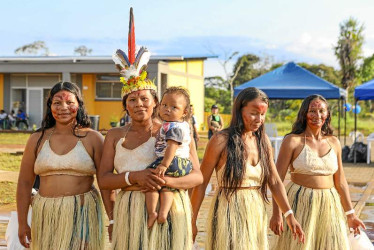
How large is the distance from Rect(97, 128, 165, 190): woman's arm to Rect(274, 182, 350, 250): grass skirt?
1701 mm

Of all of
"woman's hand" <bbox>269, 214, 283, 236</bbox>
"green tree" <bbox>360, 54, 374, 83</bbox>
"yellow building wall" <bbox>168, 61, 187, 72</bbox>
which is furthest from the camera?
"green tree" <bbox>360, 54, 374, 83</bbox>

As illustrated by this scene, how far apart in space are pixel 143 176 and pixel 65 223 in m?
0.73

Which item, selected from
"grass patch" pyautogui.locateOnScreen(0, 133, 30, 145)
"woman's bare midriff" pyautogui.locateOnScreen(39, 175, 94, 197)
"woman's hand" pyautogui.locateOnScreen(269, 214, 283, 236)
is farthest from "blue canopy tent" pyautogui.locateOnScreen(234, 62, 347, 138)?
"woman's bare midriff" pyautogui.locateOnScreen(39, 175, 94, 197)

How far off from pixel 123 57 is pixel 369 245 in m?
2.68

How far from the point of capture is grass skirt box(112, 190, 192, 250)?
3.66 meters

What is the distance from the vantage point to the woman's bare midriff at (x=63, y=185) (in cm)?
396

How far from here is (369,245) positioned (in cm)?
515

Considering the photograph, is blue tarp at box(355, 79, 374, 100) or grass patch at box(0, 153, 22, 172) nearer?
grass patch at box(0, 153, 22, 172)

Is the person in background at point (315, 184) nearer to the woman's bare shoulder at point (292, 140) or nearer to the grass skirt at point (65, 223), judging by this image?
the woman's bare shoulder at point (292, 140)

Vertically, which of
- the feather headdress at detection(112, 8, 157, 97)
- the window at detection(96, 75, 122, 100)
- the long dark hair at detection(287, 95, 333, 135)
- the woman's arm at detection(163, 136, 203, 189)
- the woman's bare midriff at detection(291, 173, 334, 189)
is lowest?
the woman's bare midriff at detection(291, 173, 334, 189)

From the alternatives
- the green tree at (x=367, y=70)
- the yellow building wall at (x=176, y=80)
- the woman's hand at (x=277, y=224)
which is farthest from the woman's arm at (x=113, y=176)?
the green tree at (x=367, y=70)

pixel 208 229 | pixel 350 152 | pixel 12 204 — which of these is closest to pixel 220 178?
pixel 208 229

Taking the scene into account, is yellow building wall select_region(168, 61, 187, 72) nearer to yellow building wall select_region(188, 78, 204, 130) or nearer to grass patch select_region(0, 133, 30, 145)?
yellow building wall select_region(188, 78, 204, 130)

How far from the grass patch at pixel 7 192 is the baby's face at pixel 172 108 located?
20.3 ft
